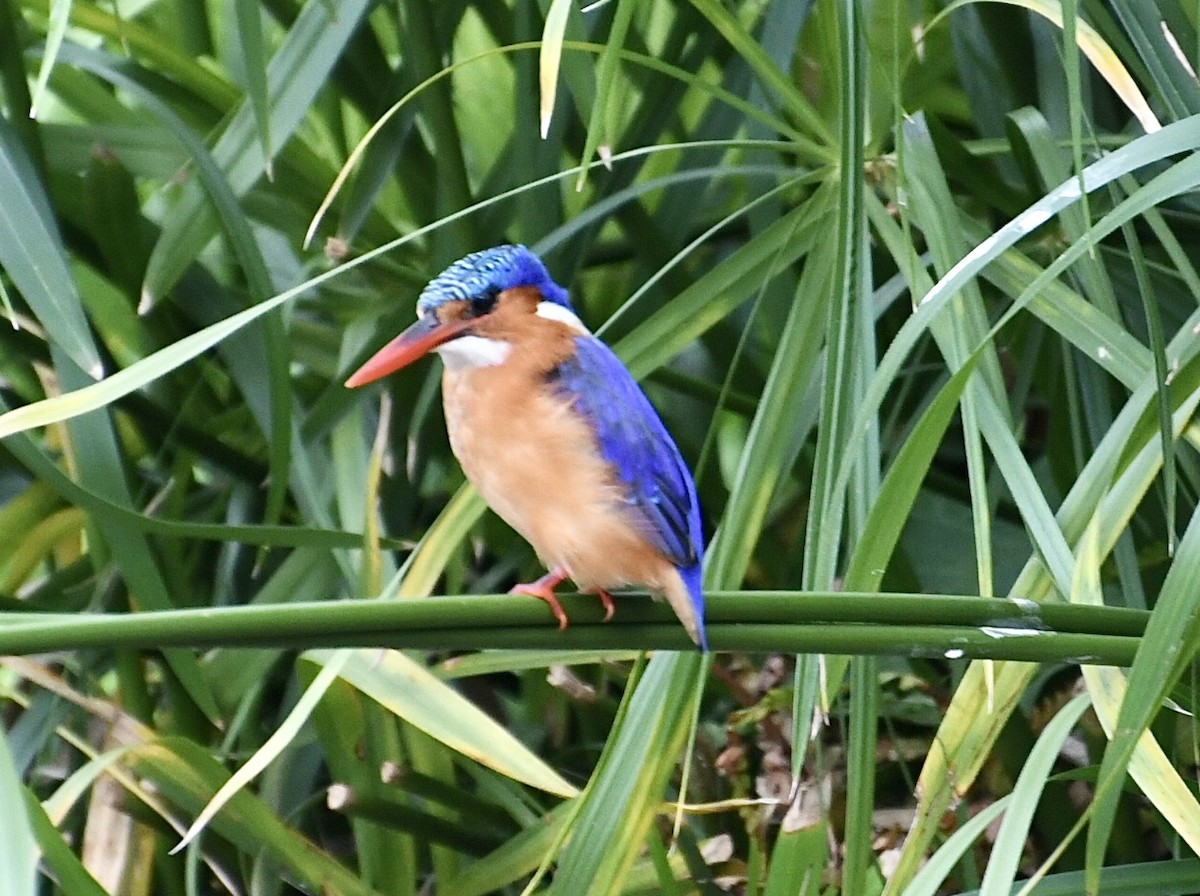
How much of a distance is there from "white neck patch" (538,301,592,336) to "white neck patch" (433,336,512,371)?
0.05 meters

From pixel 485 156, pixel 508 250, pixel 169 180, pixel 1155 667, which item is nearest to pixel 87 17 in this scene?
pixel 169 180

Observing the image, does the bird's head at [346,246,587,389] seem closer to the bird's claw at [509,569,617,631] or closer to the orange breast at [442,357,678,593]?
the orange breast at [442,357,678,593]

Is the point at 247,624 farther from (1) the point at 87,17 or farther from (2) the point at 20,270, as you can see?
(1) the point at 87,17

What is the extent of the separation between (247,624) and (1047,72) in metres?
1.00

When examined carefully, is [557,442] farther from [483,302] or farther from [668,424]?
[668,424]

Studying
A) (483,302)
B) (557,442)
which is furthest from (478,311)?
(557,442)

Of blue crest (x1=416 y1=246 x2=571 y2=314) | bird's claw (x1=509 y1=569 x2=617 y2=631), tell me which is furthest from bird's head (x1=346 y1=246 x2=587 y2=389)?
bird's claw (x1=509 y1=569 x2=617 y2=631)

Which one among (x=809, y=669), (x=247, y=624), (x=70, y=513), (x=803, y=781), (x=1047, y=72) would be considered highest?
(x=1047, y=72)

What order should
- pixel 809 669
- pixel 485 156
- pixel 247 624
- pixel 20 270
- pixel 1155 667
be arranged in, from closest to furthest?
pixel 247 624
pixel 1155 667
pixel 809 669
pixel 20 270
pixel 485 156

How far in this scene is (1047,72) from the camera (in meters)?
1.29

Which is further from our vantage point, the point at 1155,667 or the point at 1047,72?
the point at 1047,72

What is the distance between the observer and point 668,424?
4.68 feet

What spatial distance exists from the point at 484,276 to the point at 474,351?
6 centimetres

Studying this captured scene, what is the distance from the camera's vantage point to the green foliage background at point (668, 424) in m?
0.78
